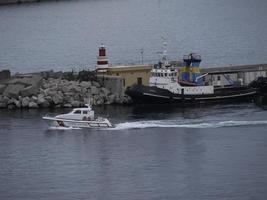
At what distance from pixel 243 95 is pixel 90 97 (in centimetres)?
831

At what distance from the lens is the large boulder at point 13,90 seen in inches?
2043

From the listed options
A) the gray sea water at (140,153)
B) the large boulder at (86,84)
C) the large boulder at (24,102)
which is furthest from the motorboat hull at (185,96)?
the large boulder at (24,102)

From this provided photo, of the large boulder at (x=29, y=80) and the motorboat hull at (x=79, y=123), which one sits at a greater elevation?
the large boulder at (x=29, y=80)

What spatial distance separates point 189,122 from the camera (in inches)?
1801

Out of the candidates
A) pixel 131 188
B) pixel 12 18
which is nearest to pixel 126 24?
pixel 12 18

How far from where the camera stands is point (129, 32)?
112438 millimetres

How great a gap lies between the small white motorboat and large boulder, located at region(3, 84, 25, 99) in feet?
23.5

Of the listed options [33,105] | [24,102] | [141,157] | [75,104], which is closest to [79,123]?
[75,104]

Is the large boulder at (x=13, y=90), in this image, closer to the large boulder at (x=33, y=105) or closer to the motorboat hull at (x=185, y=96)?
the large boulder at (x=33, y=105)

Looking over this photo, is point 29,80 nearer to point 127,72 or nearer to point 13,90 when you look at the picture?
point 13,90

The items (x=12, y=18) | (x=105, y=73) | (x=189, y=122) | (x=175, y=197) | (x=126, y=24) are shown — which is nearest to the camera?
(x=175, y=197)

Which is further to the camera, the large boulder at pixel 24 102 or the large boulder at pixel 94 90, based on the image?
the large boulder at pixel 94 90

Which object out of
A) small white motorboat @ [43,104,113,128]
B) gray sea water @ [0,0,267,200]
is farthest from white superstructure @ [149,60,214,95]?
small white motorboat @ [43,104,113,128]

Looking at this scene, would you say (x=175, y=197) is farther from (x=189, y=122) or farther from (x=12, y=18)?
(x=12, y=18)
